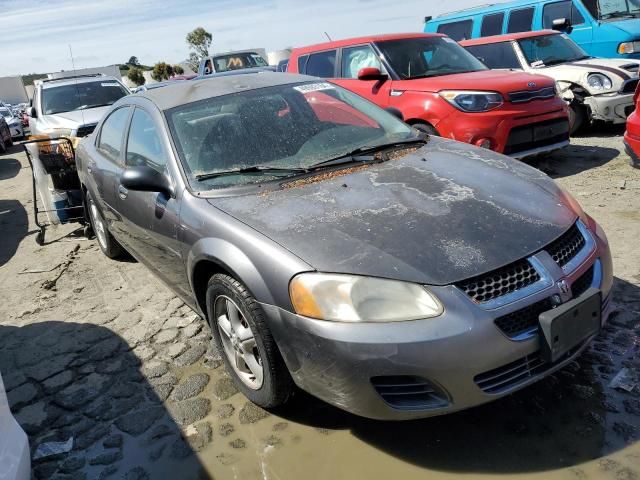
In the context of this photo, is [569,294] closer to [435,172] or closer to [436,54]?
[435,172]

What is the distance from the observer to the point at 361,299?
7.14 ft

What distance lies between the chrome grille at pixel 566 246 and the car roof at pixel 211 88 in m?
2.17

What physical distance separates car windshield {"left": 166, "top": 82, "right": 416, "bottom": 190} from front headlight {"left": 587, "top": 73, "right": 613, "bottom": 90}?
4.86 m

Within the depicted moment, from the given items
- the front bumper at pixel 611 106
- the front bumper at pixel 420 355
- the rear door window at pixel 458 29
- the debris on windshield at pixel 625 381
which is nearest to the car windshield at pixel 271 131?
the front bumper at pixel 420 355

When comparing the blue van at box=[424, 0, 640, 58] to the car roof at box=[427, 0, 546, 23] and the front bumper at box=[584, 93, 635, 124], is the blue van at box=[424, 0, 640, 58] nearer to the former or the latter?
the car roof at box=[427, 0, 546, 23]

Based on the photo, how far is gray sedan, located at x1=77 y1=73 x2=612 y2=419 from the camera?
84.1 inches

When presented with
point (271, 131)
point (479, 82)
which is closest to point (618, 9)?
point (479, 82)

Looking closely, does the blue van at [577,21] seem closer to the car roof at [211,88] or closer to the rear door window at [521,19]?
the rear door window at [521,19]

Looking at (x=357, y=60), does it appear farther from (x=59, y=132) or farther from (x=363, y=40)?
(x=59, y=132)

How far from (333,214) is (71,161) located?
4576 mm

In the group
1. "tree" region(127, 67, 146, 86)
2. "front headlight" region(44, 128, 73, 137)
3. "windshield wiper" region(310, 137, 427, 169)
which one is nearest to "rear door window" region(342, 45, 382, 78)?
"windshield wiper" region(310, 137, 427, 169)

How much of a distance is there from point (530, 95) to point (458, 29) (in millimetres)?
5451

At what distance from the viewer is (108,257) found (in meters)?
5.38

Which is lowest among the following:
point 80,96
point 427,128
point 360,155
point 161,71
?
point 161,71
